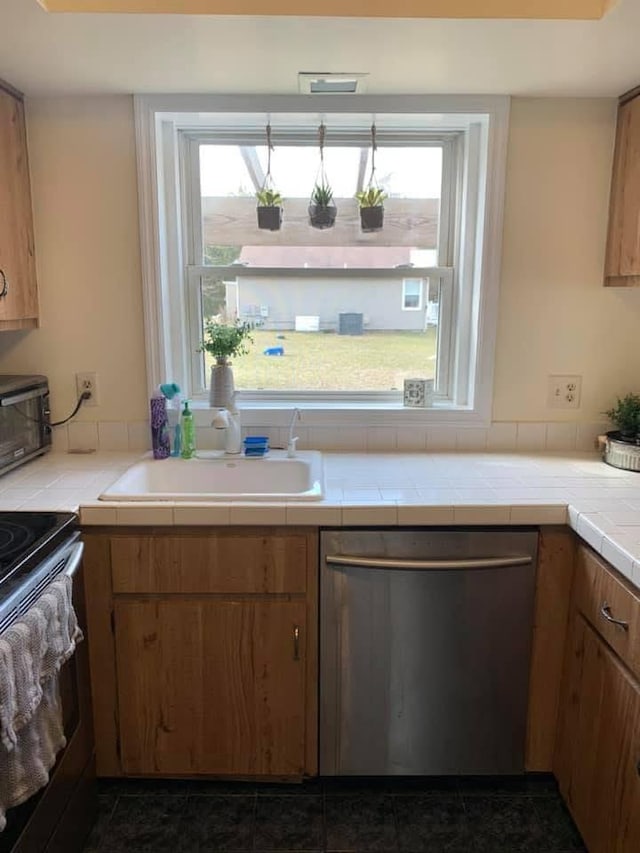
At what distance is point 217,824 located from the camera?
174cm

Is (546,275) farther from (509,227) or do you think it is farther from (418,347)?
(418,347)

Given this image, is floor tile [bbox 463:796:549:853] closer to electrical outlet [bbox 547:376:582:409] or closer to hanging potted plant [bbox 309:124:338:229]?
electrical outlet [bbox 547:376:582:409]

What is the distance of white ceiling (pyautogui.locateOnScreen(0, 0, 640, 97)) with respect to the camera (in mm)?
1488

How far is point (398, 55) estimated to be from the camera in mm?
1699

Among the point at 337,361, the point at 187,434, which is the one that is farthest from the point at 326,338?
the point at 187,434

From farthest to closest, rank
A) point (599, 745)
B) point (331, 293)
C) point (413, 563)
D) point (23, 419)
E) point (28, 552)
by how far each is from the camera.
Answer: point (331, 293) < point (23, 419) < point (413, 563) < point (599, 745) < point (28, 552)

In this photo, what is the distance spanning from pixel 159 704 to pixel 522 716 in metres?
1.03

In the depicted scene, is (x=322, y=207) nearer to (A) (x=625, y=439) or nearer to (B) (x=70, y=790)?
(A) (x=625, y=439)

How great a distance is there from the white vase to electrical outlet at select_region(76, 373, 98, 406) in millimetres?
421

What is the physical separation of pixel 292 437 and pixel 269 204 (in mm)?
854

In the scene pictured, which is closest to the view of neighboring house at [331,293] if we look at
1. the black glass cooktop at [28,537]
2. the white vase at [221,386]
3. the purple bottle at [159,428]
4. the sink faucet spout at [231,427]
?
the white vase at [221,386]

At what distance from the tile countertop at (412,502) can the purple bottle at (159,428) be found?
0.18 m

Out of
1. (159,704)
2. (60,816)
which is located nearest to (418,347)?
(159,704)

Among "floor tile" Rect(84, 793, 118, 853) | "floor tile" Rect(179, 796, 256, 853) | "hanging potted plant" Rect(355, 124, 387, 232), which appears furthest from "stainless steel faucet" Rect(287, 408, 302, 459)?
"floor tile" Rect(84, 793, 118, 853)
